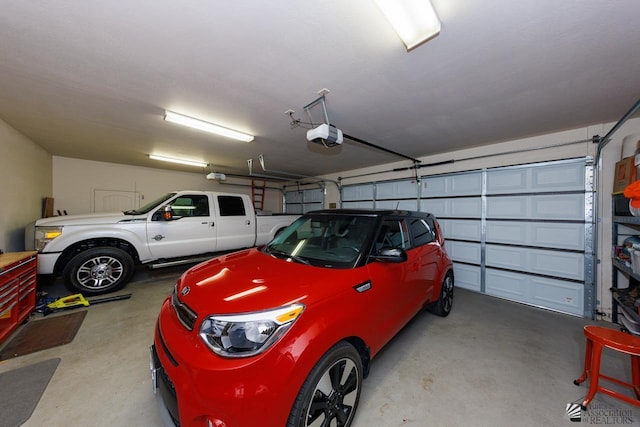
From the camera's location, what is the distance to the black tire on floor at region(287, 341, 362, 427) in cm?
123

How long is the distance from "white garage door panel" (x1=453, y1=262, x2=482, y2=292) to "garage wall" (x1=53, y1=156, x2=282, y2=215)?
853 centimetres

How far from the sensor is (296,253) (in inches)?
84.6

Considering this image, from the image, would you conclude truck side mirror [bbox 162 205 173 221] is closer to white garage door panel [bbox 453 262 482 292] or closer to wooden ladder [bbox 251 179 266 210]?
wooden ladder [bbox 251 179 266 210]

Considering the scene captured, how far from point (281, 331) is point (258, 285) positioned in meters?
0.40

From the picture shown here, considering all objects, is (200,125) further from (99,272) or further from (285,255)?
(99,272)

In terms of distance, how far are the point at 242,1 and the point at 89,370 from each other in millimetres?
3494

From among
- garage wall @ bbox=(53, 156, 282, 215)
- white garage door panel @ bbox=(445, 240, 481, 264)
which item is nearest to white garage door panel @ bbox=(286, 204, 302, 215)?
garage wall @ bbox=(53, 156, 282, 215)

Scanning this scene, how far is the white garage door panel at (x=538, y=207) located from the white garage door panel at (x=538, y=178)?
14 centimetres

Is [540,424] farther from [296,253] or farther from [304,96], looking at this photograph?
[304,96]

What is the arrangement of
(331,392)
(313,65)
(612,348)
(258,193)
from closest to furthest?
(331,392)
(612,348)
(313,65)
(258,193)

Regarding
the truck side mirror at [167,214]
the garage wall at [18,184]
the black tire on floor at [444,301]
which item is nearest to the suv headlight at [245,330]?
the black tire on floor at [444,301]

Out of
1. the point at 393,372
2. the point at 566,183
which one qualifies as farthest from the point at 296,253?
the point at 566,183

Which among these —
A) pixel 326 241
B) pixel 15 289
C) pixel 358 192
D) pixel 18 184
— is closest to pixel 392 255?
pixel 326 241

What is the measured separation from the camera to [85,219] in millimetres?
3920
